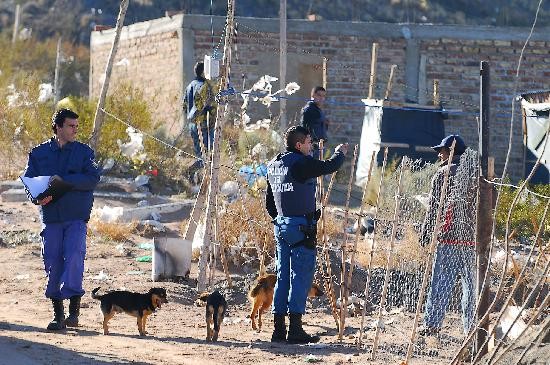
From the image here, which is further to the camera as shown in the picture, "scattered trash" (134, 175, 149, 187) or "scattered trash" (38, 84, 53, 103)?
"scattered trash" (38, 84, 53, 103)

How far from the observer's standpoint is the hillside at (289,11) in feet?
135

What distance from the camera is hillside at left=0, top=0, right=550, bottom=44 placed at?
41.2 metres

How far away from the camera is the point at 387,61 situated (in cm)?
2158

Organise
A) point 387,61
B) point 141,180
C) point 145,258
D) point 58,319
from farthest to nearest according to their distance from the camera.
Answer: point 387,61 < point 141,180 < point 145,258 < point 58,319

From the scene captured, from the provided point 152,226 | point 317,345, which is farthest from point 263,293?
point 152,226

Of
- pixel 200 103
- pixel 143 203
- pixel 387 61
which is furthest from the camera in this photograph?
pixel 387 61

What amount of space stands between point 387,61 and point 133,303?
12.5 m

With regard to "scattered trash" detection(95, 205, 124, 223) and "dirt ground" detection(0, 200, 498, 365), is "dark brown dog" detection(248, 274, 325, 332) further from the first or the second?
"scattered trash" detection(95, 205, 124, 223)

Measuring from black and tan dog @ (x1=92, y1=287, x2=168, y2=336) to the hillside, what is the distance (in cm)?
3112

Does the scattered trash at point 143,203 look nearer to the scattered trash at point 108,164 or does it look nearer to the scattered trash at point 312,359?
the scattered trash at point 108,164

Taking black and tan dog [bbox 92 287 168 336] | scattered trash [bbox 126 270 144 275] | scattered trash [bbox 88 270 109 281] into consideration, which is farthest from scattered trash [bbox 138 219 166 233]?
black and tan dog [bbox 92 287 168 336]

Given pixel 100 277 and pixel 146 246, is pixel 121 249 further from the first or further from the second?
pixel 100 277

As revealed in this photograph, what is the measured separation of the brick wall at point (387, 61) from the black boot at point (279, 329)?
36.9 feet

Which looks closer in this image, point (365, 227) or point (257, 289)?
point (257, 289)
